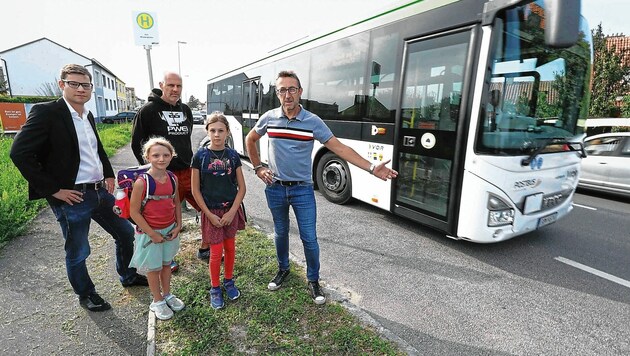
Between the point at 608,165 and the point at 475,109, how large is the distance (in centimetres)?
587

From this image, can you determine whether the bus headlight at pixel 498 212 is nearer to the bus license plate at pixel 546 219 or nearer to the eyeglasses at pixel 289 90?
the bus license plate at pixel 546 219

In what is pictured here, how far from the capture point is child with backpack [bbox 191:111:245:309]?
269 cm

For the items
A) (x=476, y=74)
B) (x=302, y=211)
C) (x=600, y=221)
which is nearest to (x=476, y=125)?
(x=476, y=74)

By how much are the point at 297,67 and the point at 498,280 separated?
5.25m

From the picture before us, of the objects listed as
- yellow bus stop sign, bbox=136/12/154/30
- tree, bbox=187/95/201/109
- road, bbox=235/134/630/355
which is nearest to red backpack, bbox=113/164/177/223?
road, bbox=235/134/630/355

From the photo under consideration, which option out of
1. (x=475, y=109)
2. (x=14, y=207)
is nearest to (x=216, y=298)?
(x=475, y=109)

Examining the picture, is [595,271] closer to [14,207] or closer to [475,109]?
[475,109]

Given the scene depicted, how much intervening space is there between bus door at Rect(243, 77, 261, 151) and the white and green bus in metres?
4.03

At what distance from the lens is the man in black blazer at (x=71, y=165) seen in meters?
2.32

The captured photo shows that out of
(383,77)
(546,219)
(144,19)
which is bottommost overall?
(546,219)

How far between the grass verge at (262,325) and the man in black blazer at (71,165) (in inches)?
30.8

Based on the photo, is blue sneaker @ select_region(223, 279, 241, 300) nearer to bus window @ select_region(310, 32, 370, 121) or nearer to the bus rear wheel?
the bus rear wheel

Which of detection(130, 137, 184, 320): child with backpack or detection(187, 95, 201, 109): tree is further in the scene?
detection(187, 95, 201, 109): tree

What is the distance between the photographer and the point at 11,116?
62.9 feet
